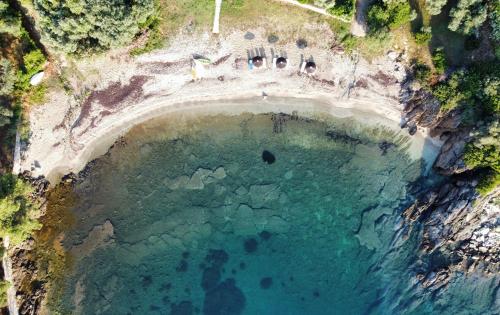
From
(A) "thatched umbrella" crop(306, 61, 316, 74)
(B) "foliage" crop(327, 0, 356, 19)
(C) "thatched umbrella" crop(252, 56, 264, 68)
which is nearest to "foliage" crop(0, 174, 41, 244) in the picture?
(C) "thatched umbrella" crop(252, 56, 264, 68)

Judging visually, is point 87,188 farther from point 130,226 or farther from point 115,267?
point 115,267

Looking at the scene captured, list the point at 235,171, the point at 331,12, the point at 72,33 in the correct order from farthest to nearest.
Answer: the point at 235,171
the point at 331,12
the point at 72,33

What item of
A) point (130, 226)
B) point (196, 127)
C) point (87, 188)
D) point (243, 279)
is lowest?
point (243, 279)

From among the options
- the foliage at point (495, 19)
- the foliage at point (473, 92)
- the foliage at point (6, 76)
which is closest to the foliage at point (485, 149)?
the foliage at point (473, 92)

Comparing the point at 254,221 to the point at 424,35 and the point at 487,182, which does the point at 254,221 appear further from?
the point at 424,35

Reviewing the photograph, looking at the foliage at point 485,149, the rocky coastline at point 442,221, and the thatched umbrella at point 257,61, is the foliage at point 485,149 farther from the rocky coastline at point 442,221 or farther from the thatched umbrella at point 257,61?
the thatched umbrella at point 257,61

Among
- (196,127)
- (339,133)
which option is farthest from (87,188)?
(339,133)

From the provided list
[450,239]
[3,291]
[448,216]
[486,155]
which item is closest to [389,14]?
[486,155]
